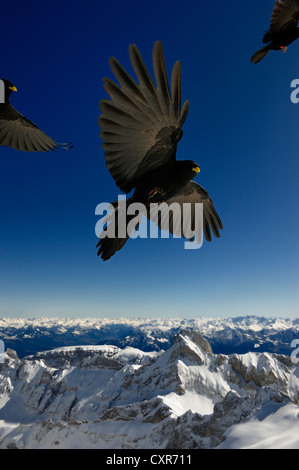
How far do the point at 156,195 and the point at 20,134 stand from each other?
442 centimetres

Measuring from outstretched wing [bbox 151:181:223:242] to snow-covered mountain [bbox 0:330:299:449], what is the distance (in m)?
72.8

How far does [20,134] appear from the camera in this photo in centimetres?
624

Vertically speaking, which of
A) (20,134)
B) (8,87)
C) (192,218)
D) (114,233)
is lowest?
(114,233)

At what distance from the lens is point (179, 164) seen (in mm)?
3502

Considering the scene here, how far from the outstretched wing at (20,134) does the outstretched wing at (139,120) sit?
3.37m

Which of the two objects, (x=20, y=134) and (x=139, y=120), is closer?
(x=139, y=120)

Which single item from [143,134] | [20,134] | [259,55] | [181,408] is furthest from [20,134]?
[181,408]

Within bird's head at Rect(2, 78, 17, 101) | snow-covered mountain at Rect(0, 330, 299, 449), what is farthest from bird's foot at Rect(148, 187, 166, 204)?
snow-covered mountain at Rect(0, 330, 299, 449)

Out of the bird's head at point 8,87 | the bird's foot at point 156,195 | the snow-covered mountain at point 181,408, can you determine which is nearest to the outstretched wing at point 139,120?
the bird's foot at point 156,195

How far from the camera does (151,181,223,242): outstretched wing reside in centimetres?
495

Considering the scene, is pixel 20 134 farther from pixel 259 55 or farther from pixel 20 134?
pixel 259 55

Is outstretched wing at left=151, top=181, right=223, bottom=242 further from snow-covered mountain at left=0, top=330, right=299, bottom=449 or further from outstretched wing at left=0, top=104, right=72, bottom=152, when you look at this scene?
snow-covered mountain at left=0, top=330, right=299, bottom=449

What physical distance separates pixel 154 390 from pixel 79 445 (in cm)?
5699
